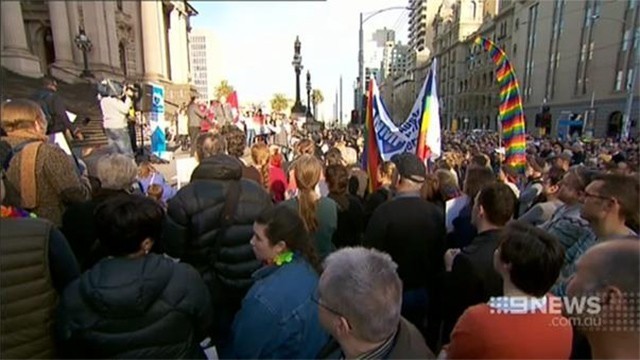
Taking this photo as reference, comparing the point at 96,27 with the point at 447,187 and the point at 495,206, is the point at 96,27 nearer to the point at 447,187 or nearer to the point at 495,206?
the point at 495,206

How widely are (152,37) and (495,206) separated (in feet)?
7.50

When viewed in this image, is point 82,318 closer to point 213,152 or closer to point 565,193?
point 213,152

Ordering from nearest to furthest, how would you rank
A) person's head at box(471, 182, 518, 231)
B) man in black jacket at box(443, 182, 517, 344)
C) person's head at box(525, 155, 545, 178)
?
man in black jacket at box(443, 182, 517, 344) < person's head at box(471, 182, 518, 231) < person's head at box(525, 155, 545, 178)

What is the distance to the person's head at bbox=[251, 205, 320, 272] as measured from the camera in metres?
2.14

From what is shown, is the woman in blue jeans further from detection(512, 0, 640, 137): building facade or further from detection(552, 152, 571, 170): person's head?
detection(512, 0, 640, 137): building facade

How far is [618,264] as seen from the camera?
160 centimetres

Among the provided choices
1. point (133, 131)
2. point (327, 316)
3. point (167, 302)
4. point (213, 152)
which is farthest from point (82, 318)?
point (213, 152)

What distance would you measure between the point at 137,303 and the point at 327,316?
86cm

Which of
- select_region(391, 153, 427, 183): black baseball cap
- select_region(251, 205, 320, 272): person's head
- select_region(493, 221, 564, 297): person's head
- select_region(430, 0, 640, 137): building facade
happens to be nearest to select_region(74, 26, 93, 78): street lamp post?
select_region(251, 205, 320, 272): person's head

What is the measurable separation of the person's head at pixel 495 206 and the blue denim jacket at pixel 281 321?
1.36 m

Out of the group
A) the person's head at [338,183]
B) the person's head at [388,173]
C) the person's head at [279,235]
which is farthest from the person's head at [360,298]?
the person's head at [388,173]

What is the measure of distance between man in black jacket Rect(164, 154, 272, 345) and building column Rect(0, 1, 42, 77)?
1300 mm

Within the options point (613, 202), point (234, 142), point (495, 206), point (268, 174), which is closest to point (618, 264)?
point (495, 206)

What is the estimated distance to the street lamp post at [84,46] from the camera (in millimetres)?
1158
